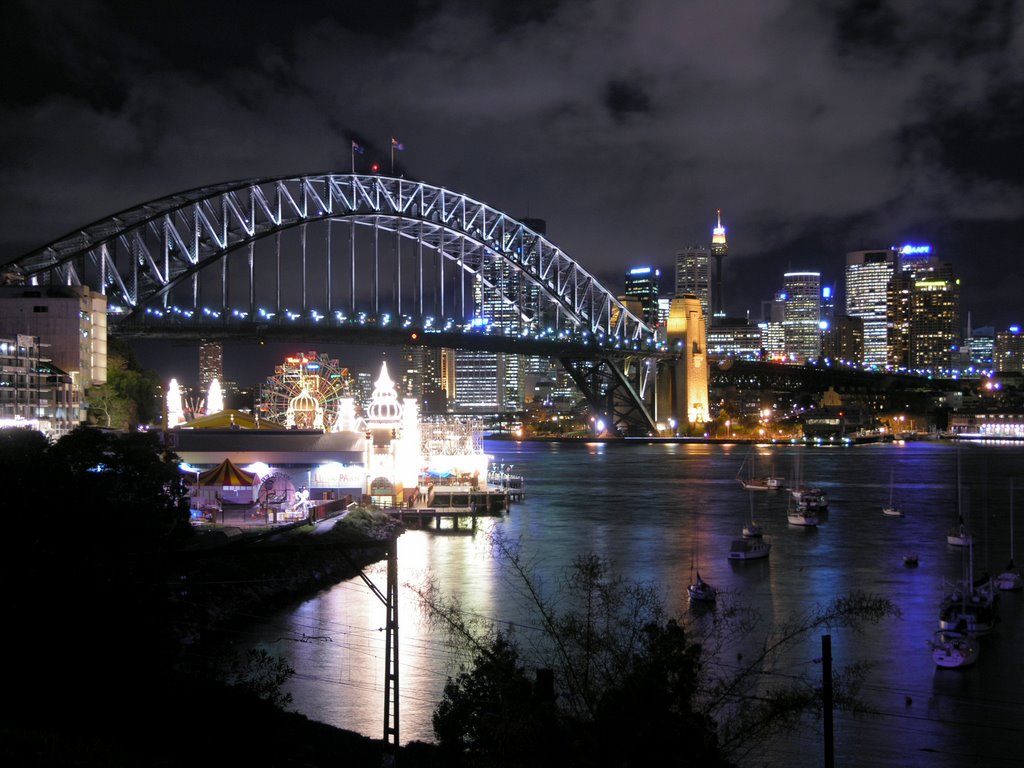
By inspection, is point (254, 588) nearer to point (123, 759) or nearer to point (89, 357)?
point (123, 759)

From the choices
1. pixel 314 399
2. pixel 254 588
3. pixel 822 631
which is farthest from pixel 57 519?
pixel 314 399

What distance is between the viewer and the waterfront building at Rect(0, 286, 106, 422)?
5403 centimetres

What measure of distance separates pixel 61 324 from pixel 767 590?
126 feet

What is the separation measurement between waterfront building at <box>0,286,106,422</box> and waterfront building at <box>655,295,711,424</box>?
70001mm

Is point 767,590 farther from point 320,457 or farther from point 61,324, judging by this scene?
point 61,324

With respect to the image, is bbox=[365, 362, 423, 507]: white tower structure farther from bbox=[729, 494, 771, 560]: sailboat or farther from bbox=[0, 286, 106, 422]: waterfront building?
bbox=[0, 286, 106, 422]: waterfront building

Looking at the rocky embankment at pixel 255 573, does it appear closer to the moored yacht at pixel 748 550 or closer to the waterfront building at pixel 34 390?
the moored yacht at pixel 748 550

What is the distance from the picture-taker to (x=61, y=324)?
5459cm

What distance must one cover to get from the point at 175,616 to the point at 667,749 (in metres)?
12.4

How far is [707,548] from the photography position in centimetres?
3856

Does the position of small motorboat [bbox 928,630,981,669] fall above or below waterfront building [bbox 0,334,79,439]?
below

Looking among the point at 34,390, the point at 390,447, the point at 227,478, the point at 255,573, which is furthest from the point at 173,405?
the point at 255,573

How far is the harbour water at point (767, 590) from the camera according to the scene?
1794cm

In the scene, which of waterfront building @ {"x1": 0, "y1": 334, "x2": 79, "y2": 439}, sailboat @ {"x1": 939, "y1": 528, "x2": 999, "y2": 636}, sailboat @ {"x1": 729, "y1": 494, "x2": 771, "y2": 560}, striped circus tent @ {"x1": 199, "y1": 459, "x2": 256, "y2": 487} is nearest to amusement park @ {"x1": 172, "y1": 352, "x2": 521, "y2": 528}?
striped circus tent @ {"x1": 199, "y1": 459, "x2": 256, "y2": 487}
